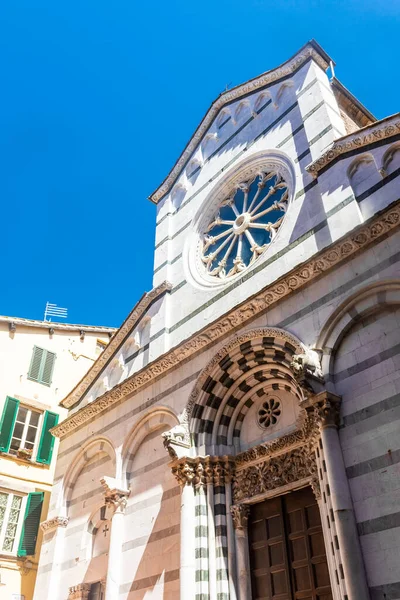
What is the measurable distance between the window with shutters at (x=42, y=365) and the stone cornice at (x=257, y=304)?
4536 mm

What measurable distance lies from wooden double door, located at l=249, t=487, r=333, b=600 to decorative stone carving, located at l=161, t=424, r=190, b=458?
5.38 feet

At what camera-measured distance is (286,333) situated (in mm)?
8914

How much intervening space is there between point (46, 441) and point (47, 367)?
2698mm

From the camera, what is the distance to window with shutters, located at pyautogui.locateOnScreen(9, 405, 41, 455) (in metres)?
15.6

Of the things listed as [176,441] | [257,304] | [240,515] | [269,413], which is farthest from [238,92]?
[240,515]

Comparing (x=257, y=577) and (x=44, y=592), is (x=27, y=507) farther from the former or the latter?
(x=257, y=577)

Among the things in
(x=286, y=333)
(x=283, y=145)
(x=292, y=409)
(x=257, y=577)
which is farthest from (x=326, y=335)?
(x=283, y=145)

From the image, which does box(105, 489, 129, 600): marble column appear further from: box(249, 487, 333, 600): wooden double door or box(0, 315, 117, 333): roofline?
box(0, 315, 117, 333): roofline

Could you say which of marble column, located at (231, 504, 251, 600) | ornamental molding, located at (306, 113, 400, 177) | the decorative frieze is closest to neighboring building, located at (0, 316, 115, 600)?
the decorative frieze

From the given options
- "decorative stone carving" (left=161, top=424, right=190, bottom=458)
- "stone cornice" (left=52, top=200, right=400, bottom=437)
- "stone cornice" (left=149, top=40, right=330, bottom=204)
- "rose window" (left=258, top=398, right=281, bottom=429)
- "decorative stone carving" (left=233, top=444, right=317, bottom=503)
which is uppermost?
"stone cornice" (left=149, top=40, right=330, bottom=204)

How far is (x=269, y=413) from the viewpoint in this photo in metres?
9.63

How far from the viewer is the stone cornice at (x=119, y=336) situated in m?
13.4

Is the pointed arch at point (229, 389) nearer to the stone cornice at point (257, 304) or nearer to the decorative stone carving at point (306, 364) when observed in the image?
the stone cornice at point (257, 304)

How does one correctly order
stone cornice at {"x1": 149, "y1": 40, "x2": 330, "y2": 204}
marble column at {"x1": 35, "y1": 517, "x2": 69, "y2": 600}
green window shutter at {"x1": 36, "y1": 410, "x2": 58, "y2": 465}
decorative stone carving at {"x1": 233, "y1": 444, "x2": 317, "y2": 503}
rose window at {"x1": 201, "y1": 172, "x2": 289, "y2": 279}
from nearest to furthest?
decorative stone carving at {"x1": 233, "y1": 444, "x2": 317, "y2": 503}, marble column at {"x1": 35, "y1": 517, "x2": 69, "y2": 600}, rose window at {"x1": 201, "y1": 172, "x2": 289, "y2": 279}, stone cornice at {"x1": 149, "y1": 40, "x2": 330, "y2": 204}, green window shutter at {"x1": 36, "y1": 410, "x2": 58, "y2": 465}
